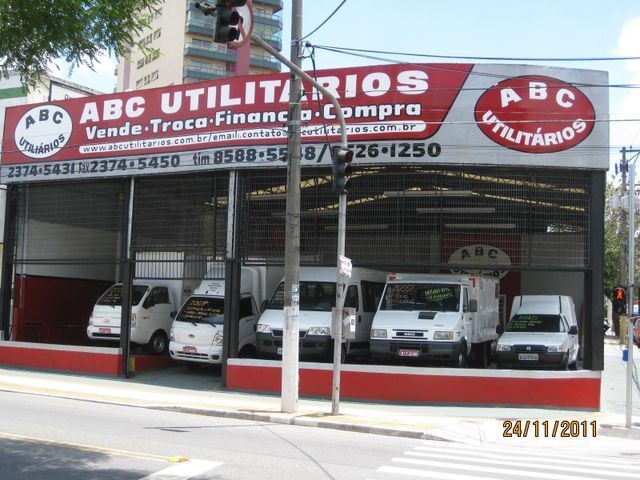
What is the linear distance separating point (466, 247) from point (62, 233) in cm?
1255

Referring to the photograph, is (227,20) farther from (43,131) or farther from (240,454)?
(43,131)

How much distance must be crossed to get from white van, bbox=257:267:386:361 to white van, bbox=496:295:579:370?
3658mm

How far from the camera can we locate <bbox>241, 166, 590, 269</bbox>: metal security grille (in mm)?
16125

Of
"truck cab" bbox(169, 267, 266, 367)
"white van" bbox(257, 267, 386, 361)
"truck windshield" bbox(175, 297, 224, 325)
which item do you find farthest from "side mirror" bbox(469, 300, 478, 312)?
"truck windshield" bbox(175, 297, 224, 325)

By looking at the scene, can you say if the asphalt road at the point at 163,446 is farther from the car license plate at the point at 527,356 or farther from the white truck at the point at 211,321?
the car license plate at the point at 527,356

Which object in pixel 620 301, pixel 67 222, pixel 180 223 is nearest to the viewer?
pixel 620 301

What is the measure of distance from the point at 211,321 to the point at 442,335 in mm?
6337

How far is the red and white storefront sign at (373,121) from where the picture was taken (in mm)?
15930

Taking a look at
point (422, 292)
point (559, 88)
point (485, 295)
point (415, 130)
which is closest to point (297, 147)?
point (415, 130)

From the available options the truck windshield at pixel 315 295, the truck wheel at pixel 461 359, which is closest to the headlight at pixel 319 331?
the truck windshield at pixel 315 295

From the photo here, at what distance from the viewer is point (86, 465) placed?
819 cm

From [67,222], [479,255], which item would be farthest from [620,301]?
[67,222]

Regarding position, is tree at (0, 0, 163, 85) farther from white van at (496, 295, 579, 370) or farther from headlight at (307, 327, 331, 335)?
white van at (496, 295, 579, 370)
